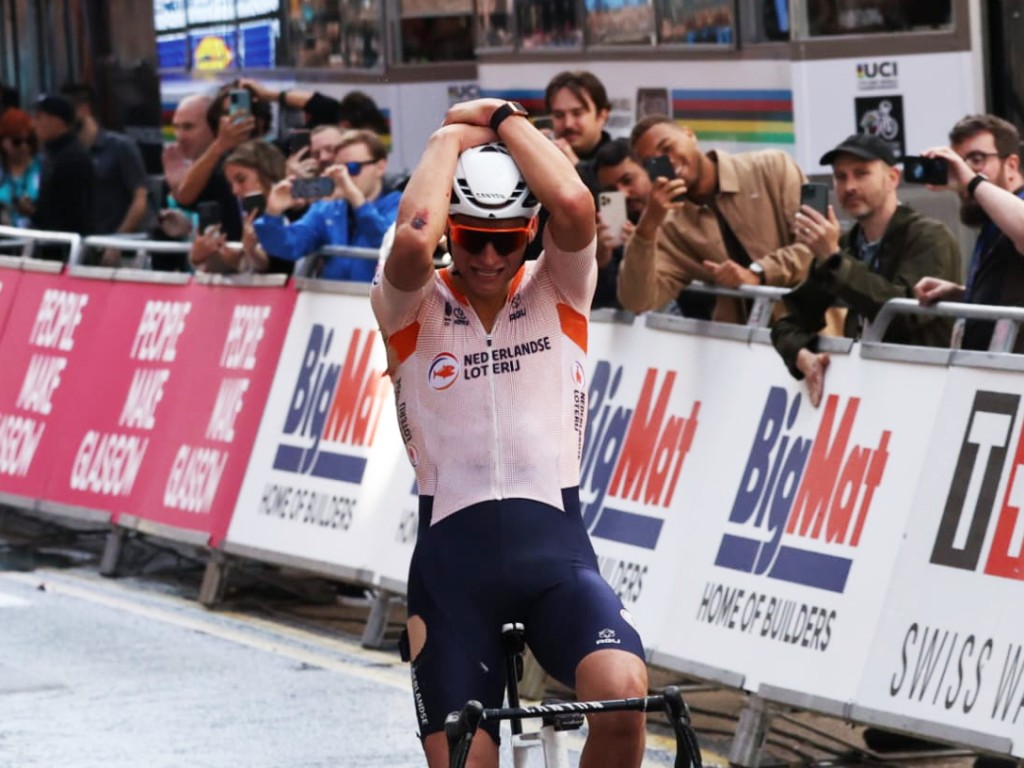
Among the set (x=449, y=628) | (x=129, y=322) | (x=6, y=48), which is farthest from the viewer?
(x=6, y=48)

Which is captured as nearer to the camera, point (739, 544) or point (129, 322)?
point (739, 544)

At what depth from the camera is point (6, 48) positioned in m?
27.5

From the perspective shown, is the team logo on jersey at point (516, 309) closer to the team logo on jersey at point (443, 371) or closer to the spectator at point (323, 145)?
the team logo on jersey at point (443, 371)

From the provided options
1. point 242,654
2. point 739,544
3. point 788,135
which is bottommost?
point 242,654

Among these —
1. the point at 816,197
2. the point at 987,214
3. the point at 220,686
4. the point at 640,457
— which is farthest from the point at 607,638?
the point at 220,686

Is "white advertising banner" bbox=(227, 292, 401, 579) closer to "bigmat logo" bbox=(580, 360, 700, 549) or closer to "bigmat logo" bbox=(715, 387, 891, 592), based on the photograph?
"bigmat logo" bbox=(580, 360, 700, 549)

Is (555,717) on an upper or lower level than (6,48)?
lower

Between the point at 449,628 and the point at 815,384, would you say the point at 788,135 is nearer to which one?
the point at 815,384

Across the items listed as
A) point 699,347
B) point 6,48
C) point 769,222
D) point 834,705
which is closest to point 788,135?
point 769,222

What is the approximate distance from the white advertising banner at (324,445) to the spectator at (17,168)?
7949 millimetres

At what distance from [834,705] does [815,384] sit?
46.8 inches

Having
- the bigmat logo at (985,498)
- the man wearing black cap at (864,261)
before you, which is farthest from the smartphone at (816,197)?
the bigmat logo at (985,498)

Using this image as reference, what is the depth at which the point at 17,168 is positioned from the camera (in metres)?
20.3

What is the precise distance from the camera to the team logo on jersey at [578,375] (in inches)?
239
